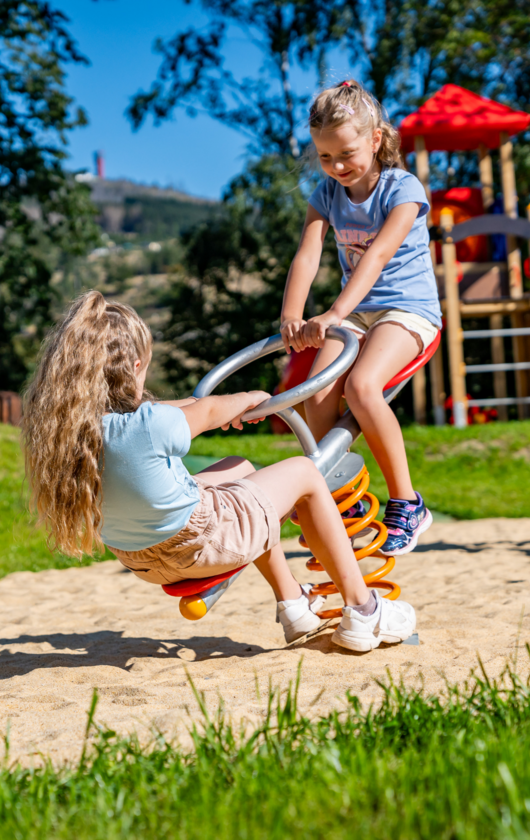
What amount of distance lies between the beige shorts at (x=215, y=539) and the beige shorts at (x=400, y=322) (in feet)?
3.00

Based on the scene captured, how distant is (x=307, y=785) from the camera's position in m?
1.43

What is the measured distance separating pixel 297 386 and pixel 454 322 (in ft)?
27.6

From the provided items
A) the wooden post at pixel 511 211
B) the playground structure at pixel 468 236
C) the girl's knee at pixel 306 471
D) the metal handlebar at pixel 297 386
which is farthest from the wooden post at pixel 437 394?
the girl's knee at pixel 306 471

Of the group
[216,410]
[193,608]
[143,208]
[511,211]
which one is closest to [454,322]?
[511,211]

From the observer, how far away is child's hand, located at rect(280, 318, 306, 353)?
280cm

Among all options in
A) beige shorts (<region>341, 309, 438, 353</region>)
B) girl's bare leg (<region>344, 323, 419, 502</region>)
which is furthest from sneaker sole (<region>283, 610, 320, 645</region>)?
beige shorts (<region>341, 309, 438, 353</region>)

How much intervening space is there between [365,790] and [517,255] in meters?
11.0

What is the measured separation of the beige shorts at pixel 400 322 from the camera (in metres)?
2.97

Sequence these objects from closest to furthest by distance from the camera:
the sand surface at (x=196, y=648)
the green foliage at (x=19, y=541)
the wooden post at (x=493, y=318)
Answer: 1. the sand surface at (x=196, y=648)
2. the green foliage at (x=19, y=541)
3. the wooden post at (x=493, y=318)

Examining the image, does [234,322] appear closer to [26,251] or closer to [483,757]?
[26,251]

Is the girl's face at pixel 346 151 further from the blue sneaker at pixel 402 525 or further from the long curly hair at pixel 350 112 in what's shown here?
the blue sneaker at pixel 402 525

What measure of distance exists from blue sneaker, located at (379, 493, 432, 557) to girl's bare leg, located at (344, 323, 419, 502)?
0.04 m

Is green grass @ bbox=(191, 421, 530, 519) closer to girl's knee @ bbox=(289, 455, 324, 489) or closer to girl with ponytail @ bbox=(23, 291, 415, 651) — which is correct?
girl's knee @ bbox=(289, 455, 324, 489)

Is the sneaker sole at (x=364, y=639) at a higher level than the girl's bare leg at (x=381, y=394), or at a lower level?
lower
